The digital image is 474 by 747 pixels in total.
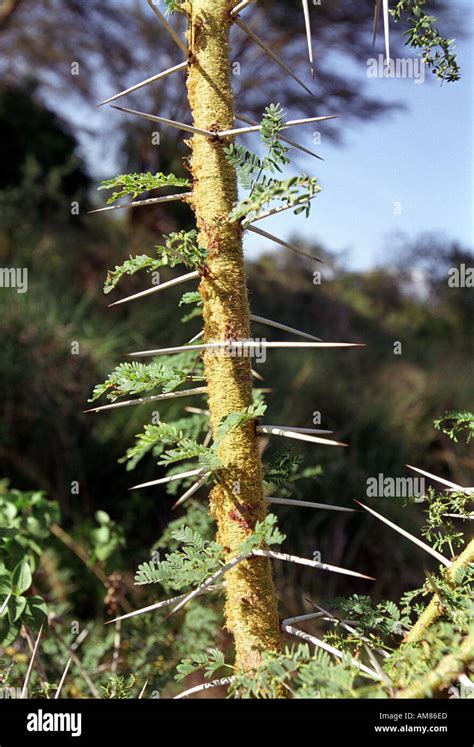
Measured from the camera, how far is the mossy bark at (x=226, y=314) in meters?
0.74

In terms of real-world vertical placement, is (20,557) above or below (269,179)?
below

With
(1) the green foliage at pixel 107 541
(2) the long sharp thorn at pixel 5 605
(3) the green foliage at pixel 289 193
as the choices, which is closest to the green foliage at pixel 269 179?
(3) the green foliage at pixel 289 193

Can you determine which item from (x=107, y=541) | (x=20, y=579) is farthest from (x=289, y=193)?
(x=107, y=541)

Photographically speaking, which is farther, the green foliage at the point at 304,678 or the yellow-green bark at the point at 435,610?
the yellow-green bark at the point at 435,610

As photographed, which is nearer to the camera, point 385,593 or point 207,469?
point 207,469

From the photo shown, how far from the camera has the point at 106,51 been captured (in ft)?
27.0

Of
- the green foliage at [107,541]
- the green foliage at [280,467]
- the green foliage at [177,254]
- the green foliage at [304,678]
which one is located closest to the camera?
the green foliage at [304,678]

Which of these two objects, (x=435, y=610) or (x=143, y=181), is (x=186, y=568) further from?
(x=143, y=181)

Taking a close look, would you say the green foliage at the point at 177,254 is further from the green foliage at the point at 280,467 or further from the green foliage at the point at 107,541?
the green foliage at the point at 107,541

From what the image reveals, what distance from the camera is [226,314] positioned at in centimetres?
75

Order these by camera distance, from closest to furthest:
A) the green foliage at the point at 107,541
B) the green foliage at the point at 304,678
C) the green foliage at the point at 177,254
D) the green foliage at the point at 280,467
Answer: the green foliage at the point at 304,678 < the green foliage at the point at 177,254 < the green foliage at the point at 280,467 < the green foliage at the point at 107,541

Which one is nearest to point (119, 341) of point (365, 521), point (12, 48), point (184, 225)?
point (365, 521)
